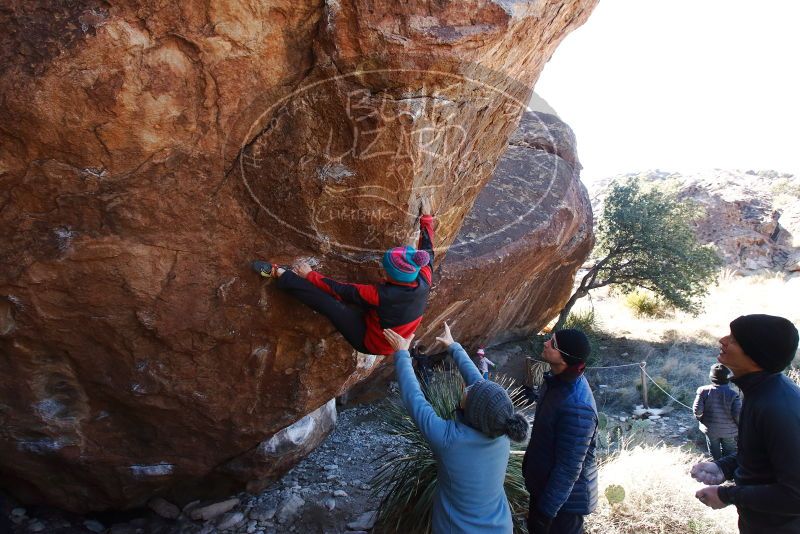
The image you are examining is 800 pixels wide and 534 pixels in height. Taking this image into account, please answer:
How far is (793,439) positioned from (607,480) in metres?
3.35

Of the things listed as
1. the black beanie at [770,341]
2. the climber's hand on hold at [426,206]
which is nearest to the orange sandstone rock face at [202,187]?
the climber's hand on hold at [426,206]

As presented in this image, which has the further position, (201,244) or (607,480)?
(607,480)

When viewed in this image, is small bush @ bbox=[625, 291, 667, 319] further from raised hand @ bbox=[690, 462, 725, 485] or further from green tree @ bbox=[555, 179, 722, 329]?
raised hand @ bbox=[690, 462, 725, 485]

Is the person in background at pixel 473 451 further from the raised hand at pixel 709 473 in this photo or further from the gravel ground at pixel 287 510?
the gravel ground at pixel 287 510

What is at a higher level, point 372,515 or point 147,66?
point 147,66

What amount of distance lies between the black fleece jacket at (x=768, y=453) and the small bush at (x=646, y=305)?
13.1 metres

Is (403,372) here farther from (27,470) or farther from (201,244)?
(27,470)

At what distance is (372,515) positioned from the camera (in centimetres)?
520

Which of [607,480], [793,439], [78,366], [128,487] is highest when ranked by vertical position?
[793,439]

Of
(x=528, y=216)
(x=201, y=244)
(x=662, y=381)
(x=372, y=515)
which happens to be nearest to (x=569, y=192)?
(x=528, y=216)

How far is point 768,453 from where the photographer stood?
239 cm

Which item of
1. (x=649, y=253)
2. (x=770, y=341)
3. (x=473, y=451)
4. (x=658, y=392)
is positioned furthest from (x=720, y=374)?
(x=649, y=253)

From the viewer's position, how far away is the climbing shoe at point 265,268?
3.64 meters

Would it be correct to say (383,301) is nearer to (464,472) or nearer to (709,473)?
(464,472)
